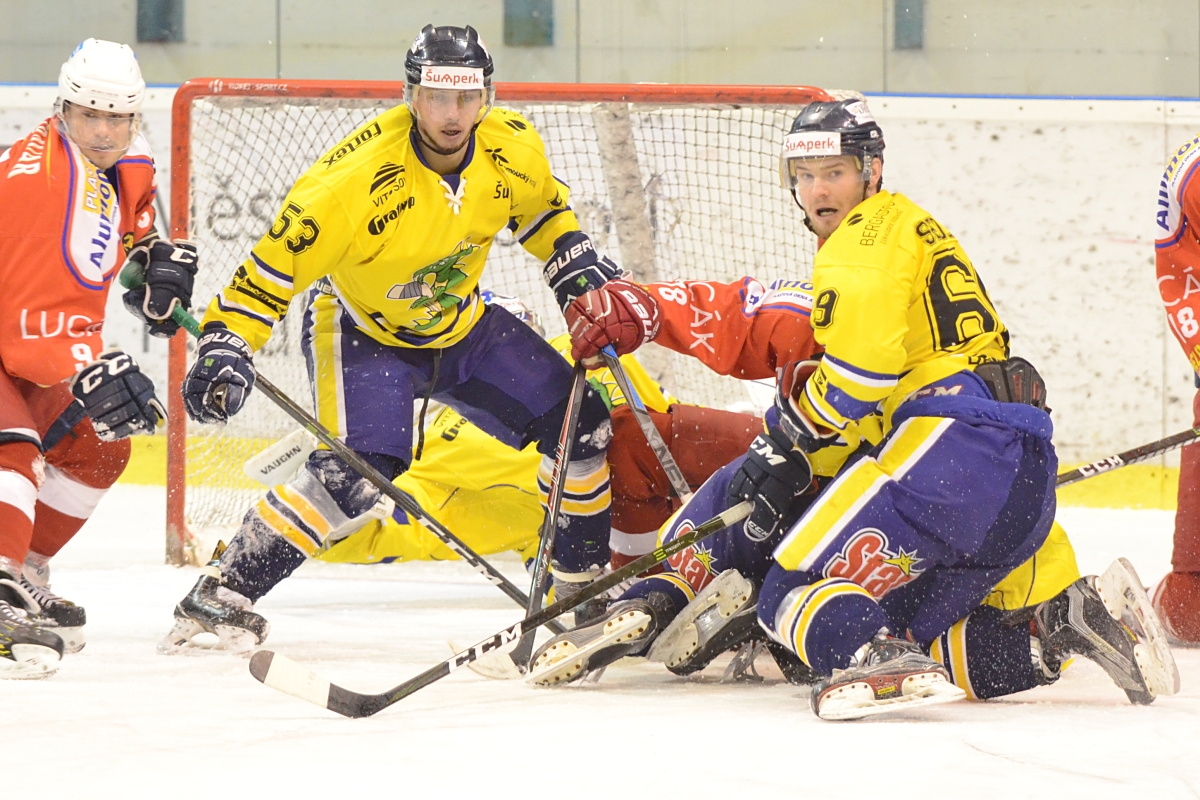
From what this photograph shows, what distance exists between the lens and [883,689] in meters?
2.10

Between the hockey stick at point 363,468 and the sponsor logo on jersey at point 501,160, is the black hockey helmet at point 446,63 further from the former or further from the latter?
the hockey stick at point 363,468

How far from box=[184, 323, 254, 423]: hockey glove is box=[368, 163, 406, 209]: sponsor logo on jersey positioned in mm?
365

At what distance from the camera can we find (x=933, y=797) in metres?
1.70

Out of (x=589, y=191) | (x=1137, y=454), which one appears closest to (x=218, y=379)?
(x=1137, y=454)

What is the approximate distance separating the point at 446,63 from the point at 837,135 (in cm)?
74

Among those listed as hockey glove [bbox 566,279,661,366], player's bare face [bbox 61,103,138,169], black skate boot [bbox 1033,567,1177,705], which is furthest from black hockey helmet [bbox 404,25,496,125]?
black skate boot [bbox 1033,567,1177,705]

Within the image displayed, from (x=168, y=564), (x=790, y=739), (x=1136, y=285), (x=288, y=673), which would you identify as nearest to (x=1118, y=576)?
(x=790, y=739)

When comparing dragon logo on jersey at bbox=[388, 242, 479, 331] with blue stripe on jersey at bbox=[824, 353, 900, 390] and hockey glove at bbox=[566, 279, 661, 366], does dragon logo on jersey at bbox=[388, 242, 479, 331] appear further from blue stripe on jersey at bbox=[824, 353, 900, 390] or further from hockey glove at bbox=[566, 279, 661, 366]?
blue stripe on jersey at bbox=[824, 353, 900, 390]

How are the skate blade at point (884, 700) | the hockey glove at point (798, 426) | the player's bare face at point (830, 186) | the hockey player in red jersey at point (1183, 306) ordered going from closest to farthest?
the skate blade at point (884, 700) < the hockey glove at point (798, 426) < the player's bare face at point (830, 186) < the hockey player in red jersey at point (1183, 306)

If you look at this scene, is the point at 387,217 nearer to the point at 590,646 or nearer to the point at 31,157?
the point at 31,157

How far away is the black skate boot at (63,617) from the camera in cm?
272

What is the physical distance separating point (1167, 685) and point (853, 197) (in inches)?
35.6

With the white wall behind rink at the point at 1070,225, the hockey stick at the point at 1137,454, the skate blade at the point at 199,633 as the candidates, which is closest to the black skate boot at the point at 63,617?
the skate blade at the point at 199,633

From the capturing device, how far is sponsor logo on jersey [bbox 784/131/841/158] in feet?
8.00
